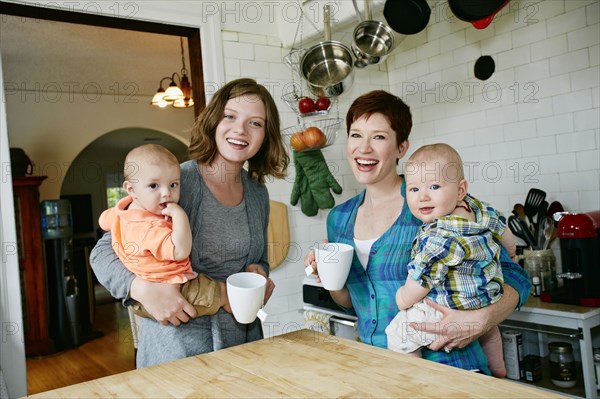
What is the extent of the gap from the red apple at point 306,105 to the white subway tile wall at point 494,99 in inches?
13.1

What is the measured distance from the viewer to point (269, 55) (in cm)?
329

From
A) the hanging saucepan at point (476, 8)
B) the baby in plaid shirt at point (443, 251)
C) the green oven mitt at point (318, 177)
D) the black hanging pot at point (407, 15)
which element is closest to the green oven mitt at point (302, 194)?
the green oven mitt at point (318, 177)

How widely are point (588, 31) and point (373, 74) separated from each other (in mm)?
1473

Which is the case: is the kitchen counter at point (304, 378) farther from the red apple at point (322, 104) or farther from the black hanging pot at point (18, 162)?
the black hanging pot at point (18, 162)

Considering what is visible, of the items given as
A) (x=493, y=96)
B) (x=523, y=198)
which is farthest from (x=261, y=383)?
(x=493, y=96)

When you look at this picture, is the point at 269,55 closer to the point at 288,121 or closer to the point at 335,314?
the point at 288,121

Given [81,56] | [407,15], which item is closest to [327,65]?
[407,15]

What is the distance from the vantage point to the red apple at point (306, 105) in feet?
9.84

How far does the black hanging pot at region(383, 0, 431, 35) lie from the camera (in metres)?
2.35

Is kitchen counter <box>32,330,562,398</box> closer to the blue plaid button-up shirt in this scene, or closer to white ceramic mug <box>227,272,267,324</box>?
white ceramic mug <box>227,272,267,324</box>

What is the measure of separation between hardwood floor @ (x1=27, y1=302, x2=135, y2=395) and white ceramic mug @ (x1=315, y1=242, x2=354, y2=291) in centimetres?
349

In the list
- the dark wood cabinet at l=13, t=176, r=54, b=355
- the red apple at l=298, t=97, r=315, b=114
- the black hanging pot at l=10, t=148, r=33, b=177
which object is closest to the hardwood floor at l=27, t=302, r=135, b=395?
the dark wood cabinet at l=13, t=176, r=54, b=355

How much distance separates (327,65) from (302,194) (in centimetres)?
82

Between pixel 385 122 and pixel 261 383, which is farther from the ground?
pixel 385 122
